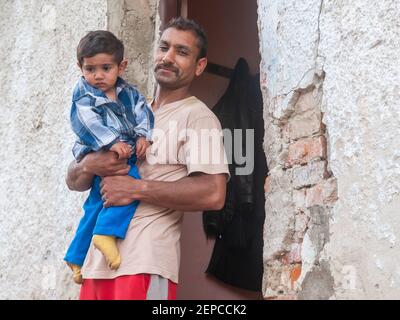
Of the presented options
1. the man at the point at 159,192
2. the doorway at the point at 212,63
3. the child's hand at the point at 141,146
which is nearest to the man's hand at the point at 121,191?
the man at the point at 159,192

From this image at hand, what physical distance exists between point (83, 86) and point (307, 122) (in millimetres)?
877

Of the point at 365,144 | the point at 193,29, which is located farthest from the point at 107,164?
the point at 365,144

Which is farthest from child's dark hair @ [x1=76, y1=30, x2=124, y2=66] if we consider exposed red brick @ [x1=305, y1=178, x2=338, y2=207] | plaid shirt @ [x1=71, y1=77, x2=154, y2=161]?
exposed red brick @ [x1=305, y1=178, x2=338, y2=207]

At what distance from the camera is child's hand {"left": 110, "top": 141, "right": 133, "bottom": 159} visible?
8.42ft

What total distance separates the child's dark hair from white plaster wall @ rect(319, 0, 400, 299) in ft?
2.67

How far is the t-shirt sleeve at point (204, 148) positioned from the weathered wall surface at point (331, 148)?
264 mm

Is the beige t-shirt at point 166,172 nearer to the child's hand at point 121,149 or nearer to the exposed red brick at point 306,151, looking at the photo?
the child's hand at point 121,149

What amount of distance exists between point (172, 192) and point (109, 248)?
1.00 feet

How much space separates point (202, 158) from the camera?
258 centimetres

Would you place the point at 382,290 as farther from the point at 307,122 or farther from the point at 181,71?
the point at 181,71

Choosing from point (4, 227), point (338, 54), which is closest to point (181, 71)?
point (338, 54)

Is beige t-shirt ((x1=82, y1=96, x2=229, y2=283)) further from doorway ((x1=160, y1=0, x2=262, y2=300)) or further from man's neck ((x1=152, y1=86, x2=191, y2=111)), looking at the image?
doorway ((x1=160, y1=0, x2=262, y2=300))

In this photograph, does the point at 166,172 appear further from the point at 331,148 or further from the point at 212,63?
the point at 212,63

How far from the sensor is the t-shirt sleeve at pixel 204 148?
2.58 metres
